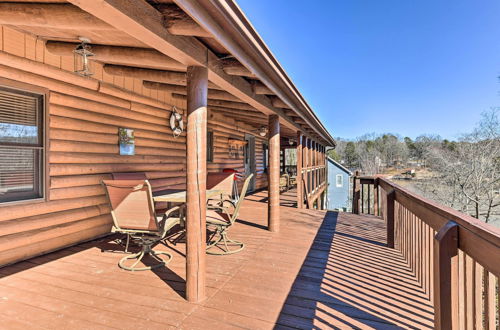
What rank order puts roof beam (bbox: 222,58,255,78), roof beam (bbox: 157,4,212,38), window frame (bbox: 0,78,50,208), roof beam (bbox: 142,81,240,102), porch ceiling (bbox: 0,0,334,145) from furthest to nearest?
roof beam (bbox: 142,81,240,102) → window frame (bbox: 0,78,50,208) → roof beam (bbox: 222,58,255,78) → roof beam (bbox: 157,4,212,38) → porch ceiling (bbox: 0,0,334,145)

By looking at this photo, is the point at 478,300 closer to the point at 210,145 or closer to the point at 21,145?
the point at 21,145

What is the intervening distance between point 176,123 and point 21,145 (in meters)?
2.74

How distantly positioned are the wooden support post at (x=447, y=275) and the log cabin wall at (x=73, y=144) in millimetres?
3748

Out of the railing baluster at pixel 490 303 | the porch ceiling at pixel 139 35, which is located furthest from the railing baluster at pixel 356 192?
the railing baluster at pixel 490 303

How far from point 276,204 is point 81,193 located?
283 centimetres

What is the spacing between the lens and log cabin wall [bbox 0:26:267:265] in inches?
109

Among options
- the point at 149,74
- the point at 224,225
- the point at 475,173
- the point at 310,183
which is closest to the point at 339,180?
the point at 475,173

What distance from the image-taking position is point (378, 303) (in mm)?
2160

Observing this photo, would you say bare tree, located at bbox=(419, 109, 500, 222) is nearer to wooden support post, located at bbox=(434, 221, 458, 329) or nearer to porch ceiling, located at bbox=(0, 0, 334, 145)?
wooden support post, located at bbox=(434, 221, 458, 329)

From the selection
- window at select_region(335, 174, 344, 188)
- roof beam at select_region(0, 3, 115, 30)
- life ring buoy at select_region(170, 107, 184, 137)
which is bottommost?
window at select_region(335, 174, 344, 188)

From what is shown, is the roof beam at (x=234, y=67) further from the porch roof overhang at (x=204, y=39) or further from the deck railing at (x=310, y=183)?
the deck railing at (x=310, y=183)

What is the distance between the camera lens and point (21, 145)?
283cm

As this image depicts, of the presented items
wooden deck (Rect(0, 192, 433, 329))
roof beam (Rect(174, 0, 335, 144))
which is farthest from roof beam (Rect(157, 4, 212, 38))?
wooden deck (Rect(0, 192, 433, 329))

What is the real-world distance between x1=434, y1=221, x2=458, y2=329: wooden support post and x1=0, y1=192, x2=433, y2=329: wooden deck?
0.53m
